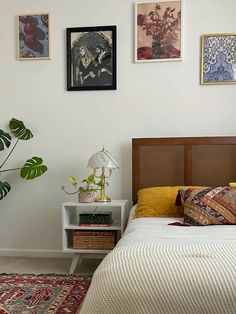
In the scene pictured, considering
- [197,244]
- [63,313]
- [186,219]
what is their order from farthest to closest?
[186,219]
[63,313]
[197,244]

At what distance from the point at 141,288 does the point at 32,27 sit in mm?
2765

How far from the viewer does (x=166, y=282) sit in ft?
4.28

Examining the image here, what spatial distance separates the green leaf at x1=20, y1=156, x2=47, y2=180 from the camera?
3066 mm

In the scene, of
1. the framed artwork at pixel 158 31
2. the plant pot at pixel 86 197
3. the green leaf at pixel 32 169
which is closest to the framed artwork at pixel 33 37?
the framed artwork at pixel 158 31

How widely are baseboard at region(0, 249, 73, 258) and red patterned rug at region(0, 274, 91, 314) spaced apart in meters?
0.53

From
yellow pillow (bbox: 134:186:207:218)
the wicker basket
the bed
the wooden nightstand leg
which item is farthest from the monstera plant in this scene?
the bed

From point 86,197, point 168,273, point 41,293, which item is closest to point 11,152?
point 86,197

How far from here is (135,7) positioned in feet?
10.4

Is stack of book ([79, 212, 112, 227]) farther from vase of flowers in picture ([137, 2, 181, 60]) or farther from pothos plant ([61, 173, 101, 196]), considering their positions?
vase of flowers in picture ([137, 2, 181, 60])

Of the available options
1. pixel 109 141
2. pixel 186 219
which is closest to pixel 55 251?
pixel 109 141

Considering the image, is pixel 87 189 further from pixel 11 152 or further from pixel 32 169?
pixel 11 152

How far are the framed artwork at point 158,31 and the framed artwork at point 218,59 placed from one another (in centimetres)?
23

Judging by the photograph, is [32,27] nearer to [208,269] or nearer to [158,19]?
[158,19]

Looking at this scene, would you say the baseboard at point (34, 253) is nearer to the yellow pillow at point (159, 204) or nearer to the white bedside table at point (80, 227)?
the white bedside table at point (80, 227)
